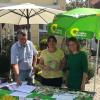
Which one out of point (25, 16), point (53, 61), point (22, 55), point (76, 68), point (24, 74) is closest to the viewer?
point (76, 68)

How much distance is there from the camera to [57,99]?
5.19 meters

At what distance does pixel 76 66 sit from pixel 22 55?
1218mm

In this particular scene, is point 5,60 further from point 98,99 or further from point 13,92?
point 13,92

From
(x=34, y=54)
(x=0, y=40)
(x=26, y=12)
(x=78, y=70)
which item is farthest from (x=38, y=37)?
(x=78, y=70)

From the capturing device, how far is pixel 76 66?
607 cm

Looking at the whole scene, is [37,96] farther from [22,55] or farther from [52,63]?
[22,55]

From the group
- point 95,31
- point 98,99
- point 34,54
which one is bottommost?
point 98,99

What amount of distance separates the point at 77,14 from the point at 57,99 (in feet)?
5.26

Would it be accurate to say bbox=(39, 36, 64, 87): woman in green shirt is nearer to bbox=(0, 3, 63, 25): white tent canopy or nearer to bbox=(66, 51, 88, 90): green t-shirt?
bbox=(66, 51, 88, 90): green t-shirt

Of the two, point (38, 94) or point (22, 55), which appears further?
point (22, 55)

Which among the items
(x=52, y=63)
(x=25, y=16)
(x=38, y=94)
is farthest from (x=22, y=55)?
(x=25, y=16)

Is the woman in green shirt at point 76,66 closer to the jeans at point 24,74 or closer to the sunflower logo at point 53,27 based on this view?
the sunflower logo at point 53,27

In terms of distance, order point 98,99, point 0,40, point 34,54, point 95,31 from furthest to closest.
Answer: point 0,40, point 98,99, point 34,54, point 95,31

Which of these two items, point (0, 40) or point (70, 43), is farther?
point (0, 40)
